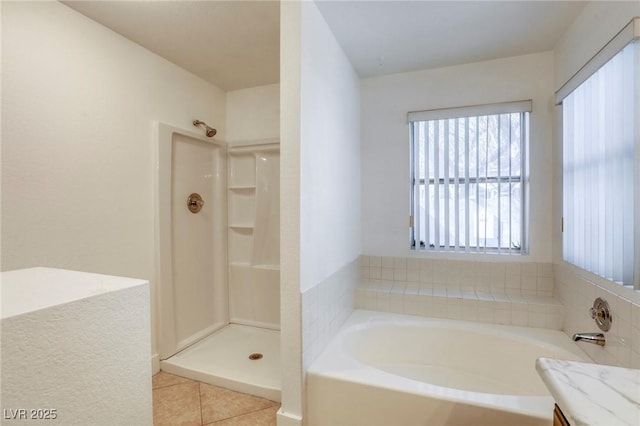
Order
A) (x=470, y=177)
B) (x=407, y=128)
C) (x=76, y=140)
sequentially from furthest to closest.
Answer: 1. (x=407, y=128)
2. (x=470, y=177)
3. (x=76, y=140)

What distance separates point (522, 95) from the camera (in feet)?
7.40

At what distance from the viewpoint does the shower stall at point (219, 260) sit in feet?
7.47

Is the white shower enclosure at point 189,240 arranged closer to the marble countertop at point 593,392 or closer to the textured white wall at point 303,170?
the textured white wall at point 303,170

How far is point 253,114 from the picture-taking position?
9.72 ft

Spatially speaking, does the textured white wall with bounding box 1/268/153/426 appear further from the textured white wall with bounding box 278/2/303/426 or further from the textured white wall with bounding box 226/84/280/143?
the textured white wall with bounding box 226/84/280/143

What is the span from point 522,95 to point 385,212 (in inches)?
52.8

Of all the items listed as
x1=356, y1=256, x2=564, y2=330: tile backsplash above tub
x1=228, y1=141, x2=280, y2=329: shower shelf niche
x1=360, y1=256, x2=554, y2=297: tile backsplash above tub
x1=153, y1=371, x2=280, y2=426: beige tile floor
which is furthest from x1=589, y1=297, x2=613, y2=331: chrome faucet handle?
x1=228, y1=141, x2=280, y2=329: shower shelf niche

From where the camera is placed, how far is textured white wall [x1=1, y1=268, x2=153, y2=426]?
48cm

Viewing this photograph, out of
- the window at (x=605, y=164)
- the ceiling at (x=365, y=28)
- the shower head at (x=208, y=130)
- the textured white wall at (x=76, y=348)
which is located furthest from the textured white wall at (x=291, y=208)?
the window at (x=605, y=164)

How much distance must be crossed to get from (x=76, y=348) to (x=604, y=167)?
2177mm

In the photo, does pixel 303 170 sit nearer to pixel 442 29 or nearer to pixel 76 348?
pixel 76 348

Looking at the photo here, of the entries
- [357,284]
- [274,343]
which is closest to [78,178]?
[274,343]

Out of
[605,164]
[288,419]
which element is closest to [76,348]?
[288,419]

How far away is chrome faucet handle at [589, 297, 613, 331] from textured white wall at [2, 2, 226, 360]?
110 inches
